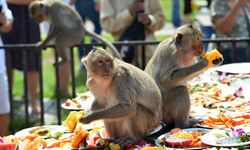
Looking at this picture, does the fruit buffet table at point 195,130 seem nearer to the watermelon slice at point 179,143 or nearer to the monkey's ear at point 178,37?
the watermelon slice at point 179,143

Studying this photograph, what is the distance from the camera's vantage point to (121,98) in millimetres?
3932

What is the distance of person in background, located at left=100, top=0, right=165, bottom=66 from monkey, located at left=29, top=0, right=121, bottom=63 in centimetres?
47

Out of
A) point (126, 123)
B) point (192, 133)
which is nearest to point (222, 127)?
point (192, 133)

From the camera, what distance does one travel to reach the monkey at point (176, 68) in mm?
4520

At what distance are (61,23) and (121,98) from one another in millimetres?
4949

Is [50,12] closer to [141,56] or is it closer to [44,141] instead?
[141,56]

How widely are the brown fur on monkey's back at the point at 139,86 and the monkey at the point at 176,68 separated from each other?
370mm

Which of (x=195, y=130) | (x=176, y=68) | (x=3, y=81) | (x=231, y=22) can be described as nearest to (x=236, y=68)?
(x=176, y=68)

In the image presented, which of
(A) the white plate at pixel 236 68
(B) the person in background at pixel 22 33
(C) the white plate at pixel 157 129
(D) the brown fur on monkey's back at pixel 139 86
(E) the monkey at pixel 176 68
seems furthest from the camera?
(B) the person in background at pixel 22 33

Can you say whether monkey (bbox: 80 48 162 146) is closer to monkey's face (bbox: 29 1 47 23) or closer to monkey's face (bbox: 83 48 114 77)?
monkey's face (bbox: 83 48 114 77)

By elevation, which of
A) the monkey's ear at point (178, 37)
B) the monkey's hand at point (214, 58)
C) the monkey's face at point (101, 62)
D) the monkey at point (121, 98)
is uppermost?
the monkey's ear at point (178, 37)

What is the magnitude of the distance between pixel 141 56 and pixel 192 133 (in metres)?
3.69

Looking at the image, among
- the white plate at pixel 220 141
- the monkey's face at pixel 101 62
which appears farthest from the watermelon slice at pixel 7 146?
the white plate at pixel 220 141

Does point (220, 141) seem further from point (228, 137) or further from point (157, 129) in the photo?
point (157, 129)
